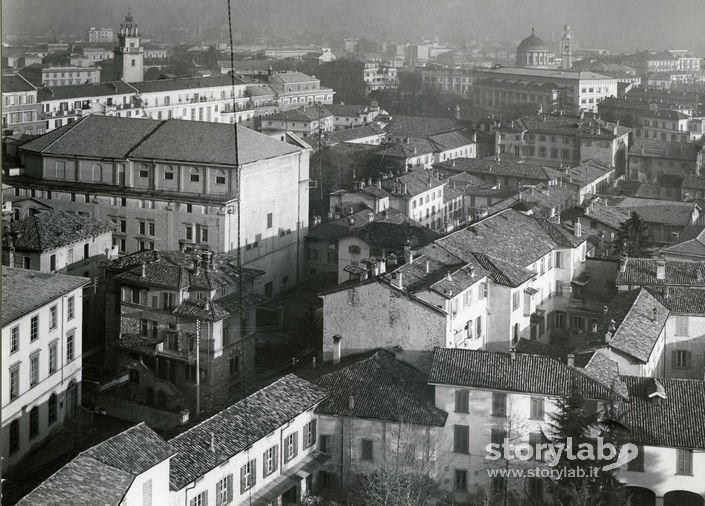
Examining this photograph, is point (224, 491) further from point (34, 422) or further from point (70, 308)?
point (70, 308)

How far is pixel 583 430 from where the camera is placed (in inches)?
250

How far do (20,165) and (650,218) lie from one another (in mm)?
8006

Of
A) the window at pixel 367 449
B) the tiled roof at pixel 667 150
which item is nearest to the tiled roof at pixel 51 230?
the window at pixel 367 449

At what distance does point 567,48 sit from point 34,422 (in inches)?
670

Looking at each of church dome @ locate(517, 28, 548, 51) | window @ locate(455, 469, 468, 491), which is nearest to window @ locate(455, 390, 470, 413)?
window @ locate(455, 469, 468, 491)

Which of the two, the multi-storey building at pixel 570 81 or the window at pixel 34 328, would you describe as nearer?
the window at pixel 34 328

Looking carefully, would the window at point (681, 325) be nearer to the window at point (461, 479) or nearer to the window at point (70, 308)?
the window at point (461, 479)

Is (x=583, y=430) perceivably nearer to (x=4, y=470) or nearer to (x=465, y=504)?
(x=465, y=504)

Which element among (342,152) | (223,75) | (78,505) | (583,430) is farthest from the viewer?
(223,75)

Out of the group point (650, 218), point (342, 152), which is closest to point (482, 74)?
point (342, 152)

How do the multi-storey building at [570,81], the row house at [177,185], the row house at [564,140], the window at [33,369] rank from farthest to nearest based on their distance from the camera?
the multi-storey building at [570,81] < the row house at [564,140] < the row house at [177,185] < the window at [33,369]

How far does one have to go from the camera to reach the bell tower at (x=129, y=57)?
53.2 ft

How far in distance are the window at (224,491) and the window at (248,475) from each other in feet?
0.41

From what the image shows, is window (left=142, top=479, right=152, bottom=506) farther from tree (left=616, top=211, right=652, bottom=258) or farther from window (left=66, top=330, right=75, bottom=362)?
tree (left=616, top=211, right=652, bottom=258)
